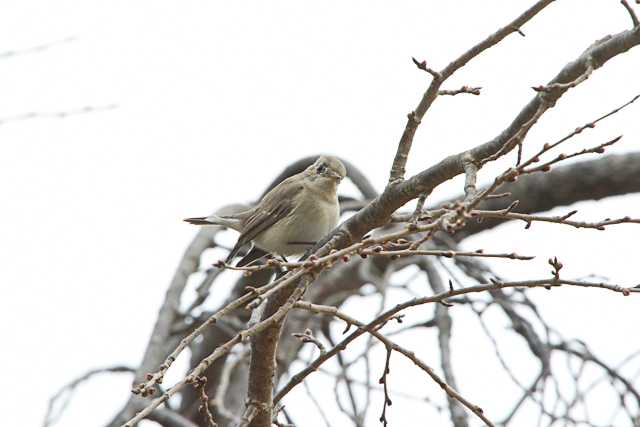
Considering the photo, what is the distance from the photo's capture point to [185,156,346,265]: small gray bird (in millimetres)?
5332

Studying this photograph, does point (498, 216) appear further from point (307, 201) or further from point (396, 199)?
point (307, 201)

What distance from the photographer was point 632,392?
4.66 meters

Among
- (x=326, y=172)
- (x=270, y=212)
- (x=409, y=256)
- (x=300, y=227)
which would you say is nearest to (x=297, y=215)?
(x=300, y=227)

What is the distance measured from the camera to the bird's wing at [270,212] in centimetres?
539

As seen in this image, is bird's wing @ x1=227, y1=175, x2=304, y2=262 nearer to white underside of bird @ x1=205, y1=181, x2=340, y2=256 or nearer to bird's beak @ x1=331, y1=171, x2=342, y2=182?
white underside of bird @ x1=205, y1=181, x2=340, y2=256

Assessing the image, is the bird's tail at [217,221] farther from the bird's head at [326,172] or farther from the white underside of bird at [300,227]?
the bird's head at [326,172]

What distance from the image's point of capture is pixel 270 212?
546 cm

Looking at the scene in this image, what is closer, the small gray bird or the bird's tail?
the small gray bird

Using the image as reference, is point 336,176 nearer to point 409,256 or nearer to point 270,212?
point 270,212

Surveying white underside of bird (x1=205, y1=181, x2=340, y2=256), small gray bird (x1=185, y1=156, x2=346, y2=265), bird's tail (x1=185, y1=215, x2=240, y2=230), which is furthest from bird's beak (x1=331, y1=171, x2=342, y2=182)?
bird's tail (x1=185, y1=215, x2=240, y2=230)

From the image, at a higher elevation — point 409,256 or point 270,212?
point 270,212

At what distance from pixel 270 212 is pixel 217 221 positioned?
0.46m

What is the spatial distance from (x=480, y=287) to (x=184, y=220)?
3.19 m

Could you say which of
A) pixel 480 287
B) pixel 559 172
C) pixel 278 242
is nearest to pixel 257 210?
pixel 278 242
